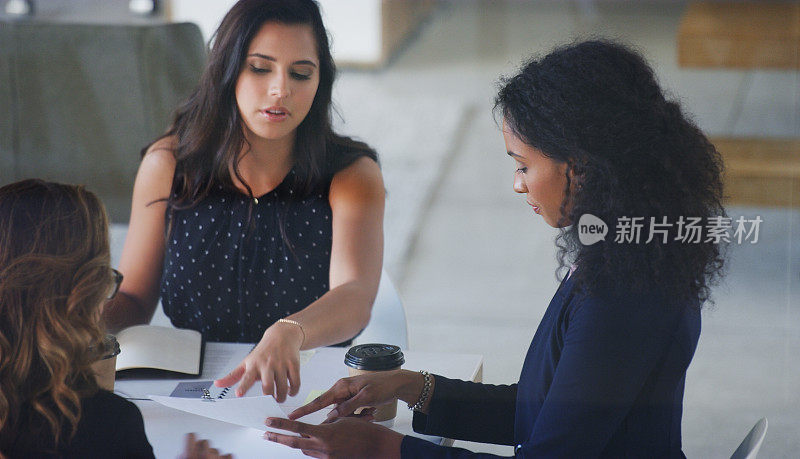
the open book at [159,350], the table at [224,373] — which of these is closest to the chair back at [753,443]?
the table at [224,373]

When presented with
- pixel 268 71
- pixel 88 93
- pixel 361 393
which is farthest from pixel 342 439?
pixel 88 93

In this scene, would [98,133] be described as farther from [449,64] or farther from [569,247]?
[569,247]

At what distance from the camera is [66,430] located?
42.2 inches

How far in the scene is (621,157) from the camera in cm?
112

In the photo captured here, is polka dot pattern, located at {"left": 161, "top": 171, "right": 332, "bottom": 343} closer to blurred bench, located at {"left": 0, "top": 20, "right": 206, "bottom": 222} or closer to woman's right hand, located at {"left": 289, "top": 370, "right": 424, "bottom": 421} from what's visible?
blurred bench, located at {"left": 0, "top": 20, "right": 206, "bottom": 222}

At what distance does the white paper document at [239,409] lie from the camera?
123cm

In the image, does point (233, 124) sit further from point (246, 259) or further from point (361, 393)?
point (361, 393)

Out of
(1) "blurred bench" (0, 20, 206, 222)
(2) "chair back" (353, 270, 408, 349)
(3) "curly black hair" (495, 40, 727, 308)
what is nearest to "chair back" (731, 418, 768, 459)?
(3) "curly black hair" (495, 40, 727, 308)

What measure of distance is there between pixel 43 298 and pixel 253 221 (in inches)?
25.0

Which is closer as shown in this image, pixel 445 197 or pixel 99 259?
pixel 99 259

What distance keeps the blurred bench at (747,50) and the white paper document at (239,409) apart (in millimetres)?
828

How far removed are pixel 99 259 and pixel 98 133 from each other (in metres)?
0.67

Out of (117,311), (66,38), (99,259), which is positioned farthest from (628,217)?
(66,38)

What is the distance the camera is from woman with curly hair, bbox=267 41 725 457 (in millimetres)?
1118
